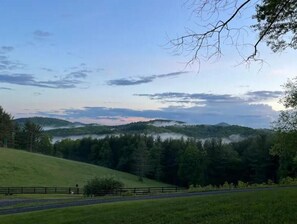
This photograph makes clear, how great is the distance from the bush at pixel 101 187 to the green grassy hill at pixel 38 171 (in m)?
27.8

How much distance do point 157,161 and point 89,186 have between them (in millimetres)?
81149

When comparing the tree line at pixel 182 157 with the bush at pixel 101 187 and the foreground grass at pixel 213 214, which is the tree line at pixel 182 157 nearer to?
the bush at pixel 101 187

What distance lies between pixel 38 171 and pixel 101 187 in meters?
40.1

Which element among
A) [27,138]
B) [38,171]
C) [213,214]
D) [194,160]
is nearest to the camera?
[213,214]

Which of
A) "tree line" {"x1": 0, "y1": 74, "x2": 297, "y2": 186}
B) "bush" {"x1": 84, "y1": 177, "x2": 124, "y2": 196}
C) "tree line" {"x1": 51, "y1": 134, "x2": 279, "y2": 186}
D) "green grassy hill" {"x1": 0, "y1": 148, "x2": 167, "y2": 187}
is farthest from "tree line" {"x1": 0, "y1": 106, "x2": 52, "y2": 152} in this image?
"bush" {"x1": 84, "y1": 177, "x2": 124, "y2": 196}

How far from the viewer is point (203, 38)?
1050 centimetres

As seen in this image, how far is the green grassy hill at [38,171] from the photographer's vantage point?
69500 mm

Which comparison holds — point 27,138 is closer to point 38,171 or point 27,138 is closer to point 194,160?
point 194,160

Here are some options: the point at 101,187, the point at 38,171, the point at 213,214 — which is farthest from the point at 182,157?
the point at 213,214

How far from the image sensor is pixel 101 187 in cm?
4119

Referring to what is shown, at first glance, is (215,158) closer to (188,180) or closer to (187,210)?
(188,180)

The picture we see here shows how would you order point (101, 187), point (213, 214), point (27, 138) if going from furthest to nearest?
point (27, 138)
point (101, 187)
point (213, 214)

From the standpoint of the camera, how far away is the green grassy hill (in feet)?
228

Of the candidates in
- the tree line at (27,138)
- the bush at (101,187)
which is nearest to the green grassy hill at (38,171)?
the bush at (101,187)
